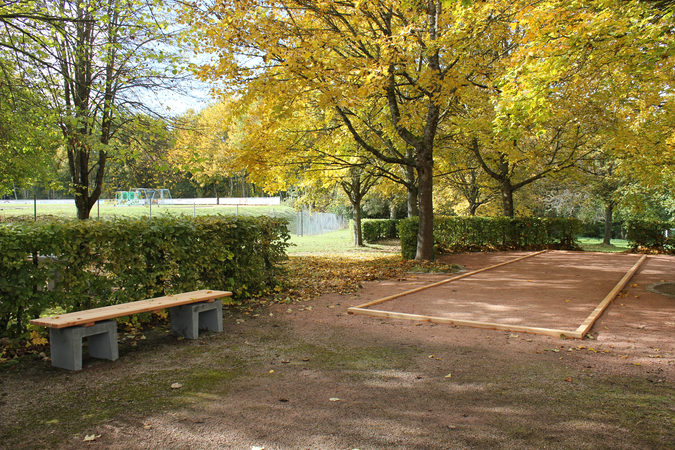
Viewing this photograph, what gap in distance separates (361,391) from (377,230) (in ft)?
75.6

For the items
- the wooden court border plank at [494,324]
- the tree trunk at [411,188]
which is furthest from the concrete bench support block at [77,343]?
the tree trunk at [411,188]

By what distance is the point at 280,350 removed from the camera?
15.8ft

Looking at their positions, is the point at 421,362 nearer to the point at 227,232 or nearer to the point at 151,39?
the point at 227,232

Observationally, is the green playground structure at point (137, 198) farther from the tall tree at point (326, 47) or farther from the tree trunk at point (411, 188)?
the tall tree at point (326, 47)

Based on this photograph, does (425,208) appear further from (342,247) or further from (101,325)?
(342,247)

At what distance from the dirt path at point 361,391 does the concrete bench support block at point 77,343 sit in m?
0.12

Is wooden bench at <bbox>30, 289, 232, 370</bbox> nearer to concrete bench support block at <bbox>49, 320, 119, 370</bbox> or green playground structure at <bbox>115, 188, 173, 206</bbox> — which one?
concrete bench support block at <bbox>49, 320, 119, 370</bbox>

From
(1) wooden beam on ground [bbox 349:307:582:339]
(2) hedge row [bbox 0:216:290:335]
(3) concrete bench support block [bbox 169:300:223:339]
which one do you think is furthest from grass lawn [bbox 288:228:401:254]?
(3) concrete bench support block [bbox 169:300:223:339]

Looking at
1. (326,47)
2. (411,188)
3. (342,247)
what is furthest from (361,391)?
(342,247)

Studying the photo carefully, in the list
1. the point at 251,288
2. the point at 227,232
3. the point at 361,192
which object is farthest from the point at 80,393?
the point at 361,192

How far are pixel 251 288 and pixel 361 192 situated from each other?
49.2 feet

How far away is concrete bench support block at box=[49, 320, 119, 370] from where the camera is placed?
161 inches

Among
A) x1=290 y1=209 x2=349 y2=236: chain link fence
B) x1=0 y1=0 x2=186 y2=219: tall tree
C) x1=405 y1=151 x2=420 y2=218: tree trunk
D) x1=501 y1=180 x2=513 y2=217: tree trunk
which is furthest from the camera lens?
x1=290 y1=209 x2=349 y2=236: chain link fence

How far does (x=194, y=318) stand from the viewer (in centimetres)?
527
